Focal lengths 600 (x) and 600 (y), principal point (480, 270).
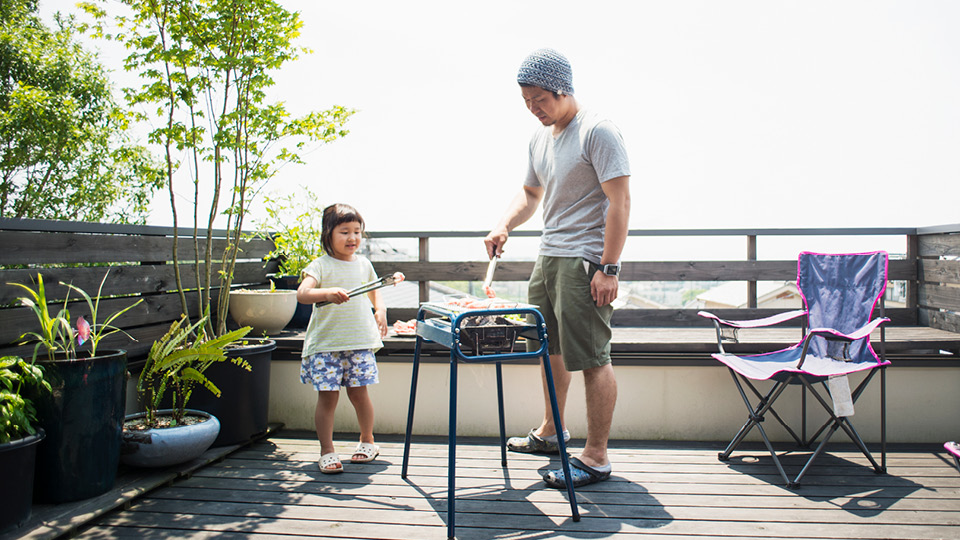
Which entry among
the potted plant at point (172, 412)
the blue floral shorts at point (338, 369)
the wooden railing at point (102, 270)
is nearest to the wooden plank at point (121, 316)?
the wooden railing at point (102, 270)

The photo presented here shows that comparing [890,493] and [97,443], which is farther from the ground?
[97,443]

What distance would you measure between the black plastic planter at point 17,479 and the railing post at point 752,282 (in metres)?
3.99

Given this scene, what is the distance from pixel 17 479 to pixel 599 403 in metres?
2.07

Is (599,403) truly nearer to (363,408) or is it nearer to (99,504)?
(363,408)

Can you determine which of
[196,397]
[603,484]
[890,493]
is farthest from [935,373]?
[196,397]

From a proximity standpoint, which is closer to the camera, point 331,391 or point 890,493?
point 890,493

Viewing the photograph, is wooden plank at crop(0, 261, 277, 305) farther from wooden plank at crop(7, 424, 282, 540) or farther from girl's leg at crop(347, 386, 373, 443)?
girl's leg at crop(347, 386, 373, 443)

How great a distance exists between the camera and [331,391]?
2852mm

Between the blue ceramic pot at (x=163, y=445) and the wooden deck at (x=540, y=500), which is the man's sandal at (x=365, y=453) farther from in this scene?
the blue ceramic pot at (x=163, y=445)

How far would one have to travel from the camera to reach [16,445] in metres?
1.92

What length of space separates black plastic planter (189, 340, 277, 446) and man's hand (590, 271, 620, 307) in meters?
1.77

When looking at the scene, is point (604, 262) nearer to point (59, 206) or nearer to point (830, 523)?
point (830, 523)

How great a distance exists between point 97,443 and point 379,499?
1.08 m

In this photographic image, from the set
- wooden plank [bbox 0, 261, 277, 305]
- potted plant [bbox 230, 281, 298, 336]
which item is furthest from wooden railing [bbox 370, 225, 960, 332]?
wooden plank [bbox 0, 261, 277, 305]
